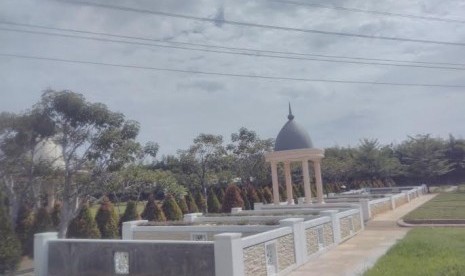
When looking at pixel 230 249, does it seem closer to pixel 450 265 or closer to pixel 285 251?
pixel 285 251

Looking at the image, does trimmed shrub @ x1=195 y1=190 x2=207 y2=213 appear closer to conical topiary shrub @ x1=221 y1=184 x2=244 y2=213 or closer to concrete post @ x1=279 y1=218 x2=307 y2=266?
conical topiary shrub @ x1=221 y1=184 x2=244 y2=213

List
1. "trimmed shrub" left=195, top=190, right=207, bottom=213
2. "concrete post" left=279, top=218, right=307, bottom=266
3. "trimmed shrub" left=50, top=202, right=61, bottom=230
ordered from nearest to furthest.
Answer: "concrete post" left=279, top=218, right=307, bottom=266 < "trimmed shrub" left=50, top=202, right=61, bottom=230 < "trimmed shrub" left=195, top=190, right=207, bottom=213

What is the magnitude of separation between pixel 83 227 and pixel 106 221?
59.9 inches

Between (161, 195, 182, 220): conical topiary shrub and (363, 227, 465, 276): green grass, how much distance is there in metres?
12.4

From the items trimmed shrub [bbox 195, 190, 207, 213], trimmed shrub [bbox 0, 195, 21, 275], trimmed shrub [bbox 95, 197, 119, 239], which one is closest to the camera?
trimmed shrub [bbox 0, 195, 21, 275]

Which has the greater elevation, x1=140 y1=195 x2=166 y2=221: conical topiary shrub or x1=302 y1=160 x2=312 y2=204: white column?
x1=302 y1=160 x2=312 y2=204: white column

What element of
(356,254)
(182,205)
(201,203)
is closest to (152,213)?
(182,205)

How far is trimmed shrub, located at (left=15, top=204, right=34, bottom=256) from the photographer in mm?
17594

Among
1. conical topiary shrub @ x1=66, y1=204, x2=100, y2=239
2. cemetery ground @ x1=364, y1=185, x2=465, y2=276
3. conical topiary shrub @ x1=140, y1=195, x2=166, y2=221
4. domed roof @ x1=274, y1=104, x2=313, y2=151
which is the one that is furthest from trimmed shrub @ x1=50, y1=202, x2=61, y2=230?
cemetery ground @ x1=364, y1=185, x2=465, y2=276

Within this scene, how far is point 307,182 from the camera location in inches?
1057

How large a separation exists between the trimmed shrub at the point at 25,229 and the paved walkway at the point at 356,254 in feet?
35.7

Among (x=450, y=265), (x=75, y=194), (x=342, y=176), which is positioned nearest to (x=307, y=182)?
(x=75, y=194)

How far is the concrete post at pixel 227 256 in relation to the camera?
983 centimetres

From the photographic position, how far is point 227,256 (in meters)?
9.88
